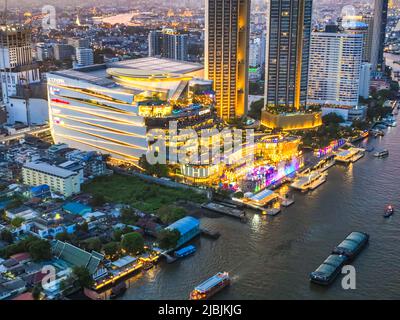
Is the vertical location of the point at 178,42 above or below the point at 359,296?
above

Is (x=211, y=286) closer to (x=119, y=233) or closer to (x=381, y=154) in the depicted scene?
(x=119, y=233)

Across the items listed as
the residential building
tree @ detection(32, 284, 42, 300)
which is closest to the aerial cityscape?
tree @ detection(32, 284, 42, 300)

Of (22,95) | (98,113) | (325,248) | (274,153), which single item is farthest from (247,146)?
(22,95)

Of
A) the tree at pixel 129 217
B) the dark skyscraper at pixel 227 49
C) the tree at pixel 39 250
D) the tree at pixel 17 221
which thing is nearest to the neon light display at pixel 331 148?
the dark skyscraper at pixel 227 49

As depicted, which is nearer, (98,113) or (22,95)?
(98,113)

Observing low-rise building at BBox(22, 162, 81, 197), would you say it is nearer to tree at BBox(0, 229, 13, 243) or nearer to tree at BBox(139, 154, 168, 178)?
tree at BBox(139, 154, 168, 178)

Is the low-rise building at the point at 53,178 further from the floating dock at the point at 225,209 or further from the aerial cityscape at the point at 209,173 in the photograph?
the floating dock at the point at 225,209

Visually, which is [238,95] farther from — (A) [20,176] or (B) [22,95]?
(A) [20,176]
